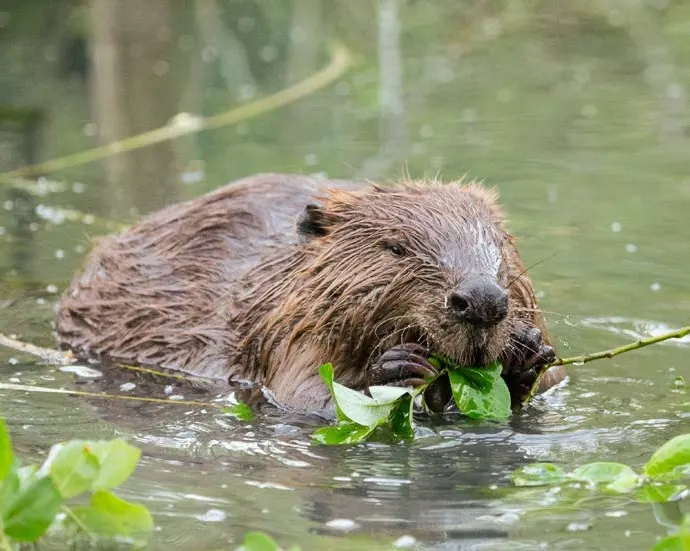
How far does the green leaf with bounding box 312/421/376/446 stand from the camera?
3.58 m

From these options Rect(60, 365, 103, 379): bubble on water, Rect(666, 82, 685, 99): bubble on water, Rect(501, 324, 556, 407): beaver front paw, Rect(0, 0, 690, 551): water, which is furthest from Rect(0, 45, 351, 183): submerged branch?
Rect(501, 324, 556, 407): beaver front paw

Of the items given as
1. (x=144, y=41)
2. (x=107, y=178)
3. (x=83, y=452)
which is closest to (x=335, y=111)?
(x=107, y=178)

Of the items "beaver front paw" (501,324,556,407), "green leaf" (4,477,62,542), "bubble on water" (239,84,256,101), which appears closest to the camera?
"green leaf" (4,477,62,542)

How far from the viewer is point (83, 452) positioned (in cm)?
261

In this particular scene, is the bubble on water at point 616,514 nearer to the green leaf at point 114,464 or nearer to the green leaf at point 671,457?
the green leaf at point 671,457

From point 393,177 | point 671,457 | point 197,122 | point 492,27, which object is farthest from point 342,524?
point 492,27

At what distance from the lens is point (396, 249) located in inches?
151

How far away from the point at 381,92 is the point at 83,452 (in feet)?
25.1

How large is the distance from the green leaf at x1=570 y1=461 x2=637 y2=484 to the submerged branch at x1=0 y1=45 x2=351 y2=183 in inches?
172

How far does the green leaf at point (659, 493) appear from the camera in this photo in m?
3.08

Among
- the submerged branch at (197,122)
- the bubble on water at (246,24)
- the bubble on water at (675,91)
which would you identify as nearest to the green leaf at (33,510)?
the submerged branch at (197,122)

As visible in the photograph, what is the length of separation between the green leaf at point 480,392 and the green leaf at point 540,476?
30 cm

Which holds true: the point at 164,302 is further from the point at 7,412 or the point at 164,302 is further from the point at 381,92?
the point at 381,92

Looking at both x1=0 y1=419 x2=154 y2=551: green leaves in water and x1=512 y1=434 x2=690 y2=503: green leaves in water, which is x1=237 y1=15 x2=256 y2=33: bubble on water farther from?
x1=0 y1=419 x2=154 y2=551: green leaves in water
